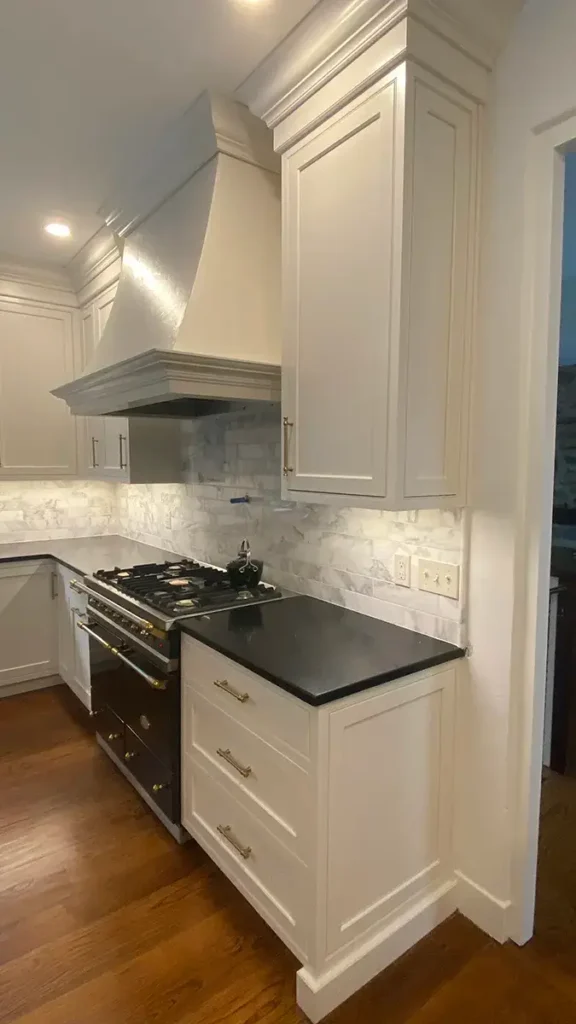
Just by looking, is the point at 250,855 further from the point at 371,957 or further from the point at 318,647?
the point at 318,647

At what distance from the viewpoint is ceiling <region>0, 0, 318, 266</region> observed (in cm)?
151

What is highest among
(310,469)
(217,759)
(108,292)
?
(108,292)

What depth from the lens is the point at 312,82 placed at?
162 cm

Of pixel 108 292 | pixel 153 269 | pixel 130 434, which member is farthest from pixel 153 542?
pixel 153 269

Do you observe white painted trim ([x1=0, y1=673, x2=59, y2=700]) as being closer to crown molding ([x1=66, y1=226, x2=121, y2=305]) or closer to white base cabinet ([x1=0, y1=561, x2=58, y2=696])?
white base cabinet ([x1=0, y1=561, x2=58, y2=696])

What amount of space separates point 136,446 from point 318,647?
186cm

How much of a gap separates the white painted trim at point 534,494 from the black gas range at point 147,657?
1006 millimetres

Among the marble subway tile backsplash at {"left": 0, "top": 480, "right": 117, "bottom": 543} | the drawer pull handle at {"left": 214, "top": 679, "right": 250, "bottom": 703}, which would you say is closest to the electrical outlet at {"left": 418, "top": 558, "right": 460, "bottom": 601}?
the drawer pull handle at {"left": 214, "top": 679, "right": 250, "bottom": 703}

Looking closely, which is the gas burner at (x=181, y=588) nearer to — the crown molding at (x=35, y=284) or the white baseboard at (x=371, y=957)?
the white baseboard at (x=371, y=957)

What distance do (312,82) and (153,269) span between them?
0.94m

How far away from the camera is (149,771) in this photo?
7.16ft

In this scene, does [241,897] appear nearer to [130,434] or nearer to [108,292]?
[130,434]

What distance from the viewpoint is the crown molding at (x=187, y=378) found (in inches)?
71.2

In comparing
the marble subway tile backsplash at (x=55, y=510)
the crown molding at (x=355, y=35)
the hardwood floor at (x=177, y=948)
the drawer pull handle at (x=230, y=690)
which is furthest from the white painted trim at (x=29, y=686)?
the crown molding at (x=355, y=35)
